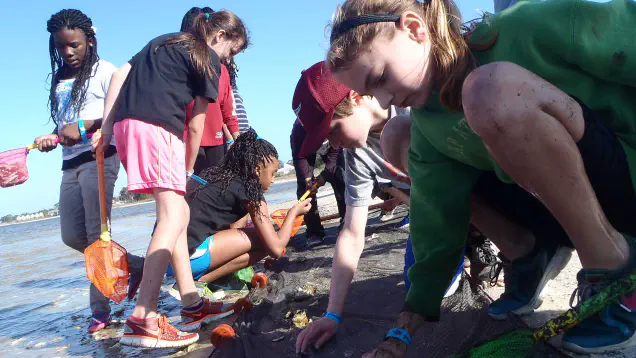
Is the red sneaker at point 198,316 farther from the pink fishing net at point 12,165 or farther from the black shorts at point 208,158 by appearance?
the pink fishing net at point 12,165

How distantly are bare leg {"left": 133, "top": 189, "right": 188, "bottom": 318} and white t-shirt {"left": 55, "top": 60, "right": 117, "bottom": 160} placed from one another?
908 millimetres

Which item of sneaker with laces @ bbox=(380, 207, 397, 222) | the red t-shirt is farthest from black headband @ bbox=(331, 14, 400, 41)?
sneaker with laces @ bbox=(380, 207, 397, 222)

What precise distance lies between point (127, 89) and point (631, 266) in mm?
2073

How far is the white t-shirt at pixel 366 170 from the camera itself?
2.18 m

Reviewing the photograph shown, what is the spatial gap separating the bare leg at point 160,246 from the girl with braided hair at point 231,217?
55cm

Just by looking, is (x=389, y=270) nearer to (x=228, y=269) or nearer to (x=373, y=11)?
(x=228, y=269)

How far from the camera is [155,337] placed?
6.73ft

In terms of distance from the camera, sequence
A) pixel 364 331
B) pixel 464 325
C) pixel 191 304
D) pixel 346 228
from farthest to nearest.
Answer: pixel 191 304 < pixel 346 228 < pixel 364 331 < pixel 464 325

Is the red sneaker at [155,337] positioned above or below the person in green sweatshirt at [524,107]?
below

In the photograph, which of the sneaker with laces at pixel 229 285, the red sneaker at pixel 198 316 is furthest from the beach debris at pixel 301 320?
the sneaker with laces at pixel 229 285

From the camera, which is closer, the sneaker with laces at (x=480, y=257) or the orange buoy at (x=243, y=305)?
the sneaker with laces at (x=480, y=257)

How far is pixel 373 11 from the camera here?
1347 mm

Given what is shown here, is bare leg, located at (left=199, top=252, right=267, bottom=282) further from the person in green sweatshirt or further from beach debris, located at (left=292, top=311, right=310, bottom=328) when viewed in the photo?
the person in green sweatshirt

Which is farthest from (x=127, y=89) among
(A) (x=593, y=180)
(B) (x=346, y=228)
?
(A) (x=593, y=180)
